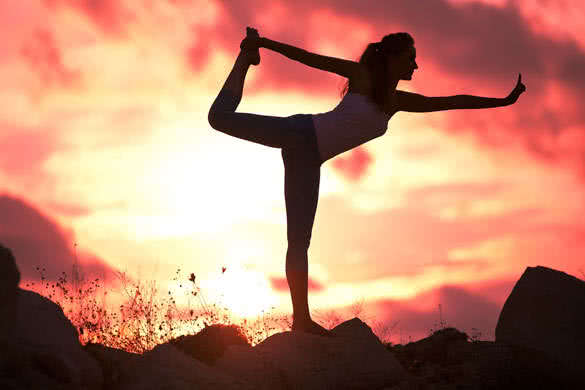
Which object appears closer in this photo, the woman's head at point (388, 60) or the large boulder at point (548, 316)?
the woman's head at point (388, 60)

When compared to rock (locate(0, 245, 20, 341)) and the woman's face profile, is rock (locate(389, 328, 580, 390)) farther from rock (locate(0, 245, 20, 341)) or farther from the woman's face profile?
rock (locate(0, 245, 20, 341))

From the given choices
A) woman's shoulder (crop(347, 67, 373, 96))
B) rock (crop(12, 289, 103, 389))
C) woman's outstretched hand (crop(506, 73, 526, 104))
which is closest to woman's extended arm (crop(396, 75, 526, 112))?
Answer: woman's outstretched hand (crop(506, 73, 526, 104))

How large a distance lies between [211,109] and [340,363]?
9.45 feet

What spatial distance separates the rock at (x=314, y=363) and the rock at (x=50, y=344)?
1330 mm

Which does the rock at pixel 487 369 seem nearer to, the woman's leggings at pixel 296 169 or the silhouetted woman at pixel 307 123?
the silhouetted woman at pixel 307 123

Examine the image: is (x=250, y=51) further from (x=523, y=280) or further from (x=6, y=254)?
(x=523, y=280)

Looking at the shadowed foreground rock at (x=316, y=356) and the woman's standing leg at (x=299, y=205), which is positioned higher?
the woman's standing leg at (x=299, y=205)

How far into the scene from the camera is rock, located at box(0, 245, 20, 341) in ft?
21.2

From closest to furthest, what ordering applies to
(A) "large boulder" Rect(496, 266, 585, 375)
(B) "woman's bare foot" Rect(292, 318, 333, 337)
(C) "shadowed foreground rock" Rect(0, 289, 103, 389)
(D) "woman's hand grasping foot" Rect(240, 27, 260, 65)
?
1. (C) "shadowed foreground rock" Rect(0, 289, 103, 389)
2. (D) "woman's hand grasping foot" Rect(240, 27, 260, 65)
3. (B) "woman's bare foot" Rect(292, 318, 333, 337)
4. (A) "large boulder" Rect(496, 266, 585, 375)

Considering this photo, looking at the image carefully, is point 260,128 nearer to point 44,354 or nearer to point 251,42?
point 251,42

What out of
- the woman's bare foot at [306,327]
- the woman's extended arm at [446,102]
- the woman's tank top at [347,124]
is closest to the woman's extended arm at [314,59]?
the woman's tank top at [347,124]

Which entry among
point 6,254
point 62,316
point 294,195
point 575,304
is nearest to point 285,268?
point 294,195

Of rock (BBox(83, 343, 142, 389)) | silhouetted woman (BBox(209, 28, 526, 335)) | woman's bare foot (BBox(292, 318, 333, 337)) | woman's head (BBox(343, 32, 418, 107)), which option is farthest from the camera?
woman's bare foot (BBox(292, 318, 333, 337))

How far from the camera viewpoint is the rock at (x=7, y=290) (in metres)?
6.48
